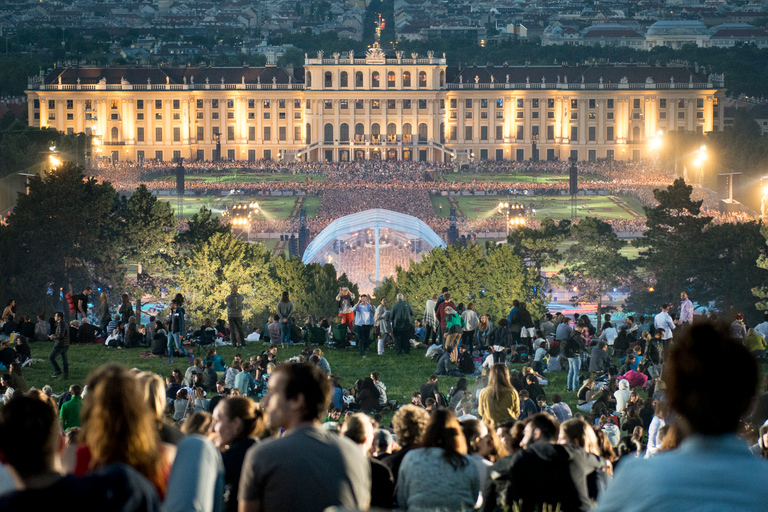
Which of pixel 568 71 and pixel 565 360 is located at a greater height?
pixel 568 71

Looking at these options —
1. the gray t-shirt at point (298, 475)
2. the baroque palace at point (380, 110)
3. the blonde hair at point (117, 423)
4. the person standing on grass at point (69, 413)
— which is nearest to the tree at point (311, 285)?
the person standing on grass at point (69, 413)

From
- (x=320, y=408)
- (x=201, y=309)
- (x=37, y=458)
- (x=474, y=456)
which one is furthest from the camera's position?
(x=201, y=309)

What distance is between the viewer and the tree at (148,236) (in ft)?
137

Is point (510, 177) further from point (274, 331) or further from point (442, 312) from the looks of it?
point (442, 312)

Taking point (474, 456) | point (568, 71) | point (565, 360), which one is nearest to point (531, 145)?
point (568, 71)

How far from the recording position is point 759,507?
454 centimetres

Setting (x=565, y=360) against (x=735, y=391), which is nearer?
(x=735, y=391)

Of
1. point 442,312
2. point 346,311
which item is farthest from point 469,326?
point 346,311

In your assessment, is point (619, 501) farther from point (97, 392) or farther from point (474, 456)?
point (474, 456)

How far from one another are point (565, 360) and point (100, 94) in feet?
302

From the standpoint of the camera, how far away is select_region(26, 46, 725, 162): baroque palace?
109200mm

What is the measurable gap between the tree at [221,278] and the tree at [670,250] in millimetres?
11980

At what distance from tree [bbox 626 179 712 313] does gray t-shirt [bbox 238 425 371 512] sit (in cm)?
3531

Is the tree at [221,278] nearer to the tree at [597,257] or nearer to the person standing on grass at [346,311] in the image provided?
the tree at [597,257]
